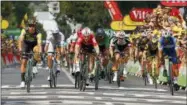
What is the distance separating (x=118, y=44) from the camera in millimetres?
21906

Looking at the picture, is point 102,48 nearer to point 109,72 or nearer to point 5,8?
point 109,72

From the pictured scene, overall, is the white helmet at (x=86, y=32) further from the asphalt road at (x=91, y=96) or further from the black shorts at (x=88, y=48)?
the asphalt road at (x=91, y=96)

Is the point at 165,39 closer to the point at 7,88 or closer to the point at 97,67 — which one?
the point at 97,67

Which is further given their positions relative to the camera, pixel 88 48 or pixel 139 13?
pixel 139 13

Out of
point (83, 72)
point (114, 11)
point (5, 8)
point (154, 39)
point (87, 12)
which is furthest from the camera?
point (5, 8)

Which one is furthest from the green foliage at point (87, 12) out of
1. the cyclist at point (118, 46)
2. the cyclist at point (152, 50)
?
the cyclist at point (118, 46)

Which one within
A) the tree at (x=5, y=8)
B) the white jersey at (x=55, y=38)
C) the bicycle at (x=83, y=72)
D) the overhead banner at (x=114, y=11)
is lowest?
the bicycle at (x=83, y=72)

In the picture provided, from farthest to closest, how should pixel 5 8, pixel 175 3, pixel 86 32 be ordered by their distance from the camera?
pixel 5 8, pixel 175 3, pixel 86 32

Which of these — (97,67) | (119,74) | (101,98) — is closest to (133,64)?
(119,74)

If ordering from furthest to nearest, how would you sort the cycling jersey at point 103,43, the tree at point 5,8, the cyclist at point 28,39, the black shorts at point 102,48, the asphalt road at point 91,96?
1. the tree at point 5,8
2. the black shorts at point 102,48
3. the cycling jersey at point 103,43
4. the cyclist at point 28,39
5. the asphalt road at point 91,96

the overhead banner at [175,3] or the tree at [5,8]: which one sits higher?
the tree at [5,8]

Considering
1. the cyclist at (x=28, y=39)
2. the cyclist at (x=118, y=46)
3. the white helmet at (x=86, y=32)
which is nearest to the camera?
the cyclist at (x=28, y=39)

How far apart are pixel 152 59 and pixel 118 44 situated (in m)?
1.91

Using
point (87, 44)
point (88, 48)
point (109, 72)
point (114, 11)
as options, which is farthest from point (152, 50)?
point (114, 11)
